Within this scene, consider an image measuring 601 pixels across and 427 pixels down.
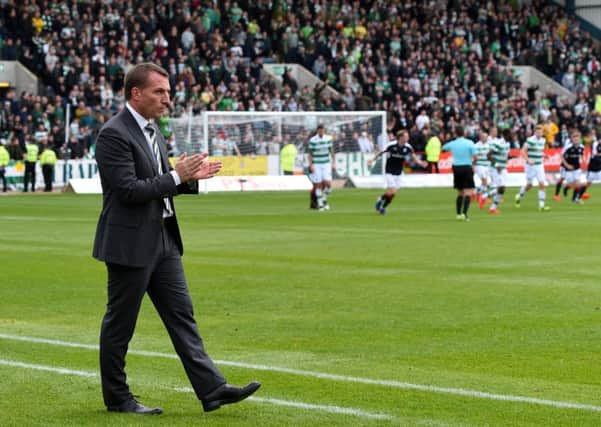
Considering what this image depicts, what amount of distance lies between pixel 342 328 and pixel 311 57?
43753mm

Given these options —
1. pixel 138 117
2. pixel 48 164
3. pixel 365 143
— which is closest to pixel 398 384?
pixel 138 117

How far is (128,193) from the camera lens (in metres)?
7.95

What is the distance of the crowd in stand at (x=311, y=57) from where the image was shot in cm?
4703

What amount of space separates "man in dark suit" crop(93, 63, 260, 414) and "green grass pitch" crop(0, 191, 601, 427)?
289 mm

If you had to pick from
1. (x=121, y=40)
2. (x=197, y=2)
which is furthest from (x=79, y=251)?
(x=197, y=2)

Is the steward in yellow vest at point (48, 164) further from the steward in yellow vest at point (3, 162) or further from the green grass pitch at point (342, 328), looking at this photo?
the green grass pitch at point (342, 328)

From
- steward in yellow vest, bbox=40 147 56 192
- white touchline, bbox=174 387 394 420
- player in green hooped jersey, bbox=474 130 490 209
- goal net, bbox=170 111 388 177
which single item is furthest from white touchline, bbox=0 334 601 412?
goal net, bbox=170 111 388 177

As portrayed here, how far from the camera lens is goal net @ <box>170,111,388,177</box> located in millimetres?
47500

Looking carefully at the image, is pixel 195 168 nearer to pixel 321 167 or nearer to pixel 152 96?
pixel 152 96

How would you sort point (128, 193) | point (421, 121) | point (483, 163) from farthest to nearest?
point (421, 121), point (483, 163), point (128, 193)

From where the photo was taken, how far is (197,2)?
53.6 metres

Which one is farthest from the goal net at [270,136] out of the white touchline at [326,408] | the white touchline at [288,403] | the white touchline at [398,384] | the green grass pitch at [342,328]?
the white touchline at [326,408]

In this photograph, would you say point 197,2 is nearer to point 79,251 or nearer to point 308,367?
point 79,251

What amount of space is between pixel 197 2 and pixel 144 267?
4639cm
